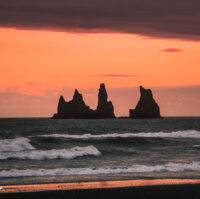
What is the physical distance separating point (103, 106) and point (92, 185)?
503ft

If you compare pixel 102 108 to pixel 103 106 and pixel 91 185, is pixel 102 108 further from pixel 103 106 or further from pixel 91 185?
pixel 91 185

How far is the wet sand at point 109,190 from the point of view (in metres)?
15.1

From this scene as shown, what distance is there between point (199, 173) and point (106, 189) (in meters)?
6.92

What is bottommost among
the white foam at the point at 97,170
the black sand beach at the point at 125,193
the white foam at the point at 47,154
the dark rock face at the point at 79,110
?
the black sand beach at the point at 125,193

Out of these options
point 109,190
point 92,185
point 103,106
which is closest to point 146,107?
point 103,106

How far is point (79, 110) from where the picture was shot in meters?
177

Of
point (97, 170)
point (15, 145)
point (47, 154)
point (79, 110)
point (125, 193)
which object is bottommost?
point (125, 193)

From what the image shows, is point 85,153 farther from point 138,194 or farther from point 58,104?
point 58,104

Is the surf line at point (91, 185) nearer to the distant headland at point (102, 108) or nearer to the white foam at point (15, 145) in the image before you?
the white foam at point (15, 145)

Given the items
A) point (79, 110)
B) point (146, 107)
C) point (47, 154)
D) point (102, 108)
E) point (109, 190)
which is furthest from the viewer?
point (79, 110)

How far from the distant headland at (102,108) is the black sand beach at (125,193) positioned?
143507 millimetres

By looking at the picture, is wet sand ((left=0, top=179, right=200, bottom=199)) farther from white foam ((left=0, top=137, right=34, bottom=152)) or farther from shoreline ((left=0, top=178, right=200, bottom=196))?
white foam ((left=0, top=137, right=34, bottom=152))

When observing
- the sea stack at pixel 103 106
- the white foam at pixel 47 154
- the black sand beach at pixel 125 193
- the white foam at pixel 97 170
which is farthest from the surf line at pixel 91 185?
the sea stack at pixel 103 106

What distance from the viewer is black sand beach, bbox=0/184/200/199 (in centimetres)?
1494
